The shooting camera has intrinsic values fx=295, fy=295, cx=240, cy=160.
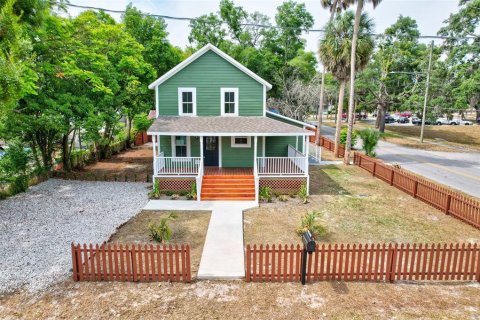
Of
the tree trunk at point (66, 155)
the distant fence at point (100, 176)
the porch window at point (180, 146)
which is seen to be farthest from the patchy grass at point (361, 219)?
the tree trunk at point (66, 155)

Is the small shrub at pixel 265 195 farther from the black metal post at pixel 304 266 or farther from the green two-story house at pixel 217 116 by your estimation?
the black metal post at pixel 304 266

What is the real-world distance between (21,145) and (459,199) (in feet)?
72.2

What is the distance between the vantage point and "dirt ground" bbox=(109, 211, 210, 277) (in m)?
9.44

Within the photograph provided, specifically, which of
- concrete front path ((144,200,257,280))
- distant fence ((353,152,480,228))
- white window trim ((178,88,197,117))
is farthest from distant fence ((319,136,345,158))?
concrete front path ((144,200,257,280))

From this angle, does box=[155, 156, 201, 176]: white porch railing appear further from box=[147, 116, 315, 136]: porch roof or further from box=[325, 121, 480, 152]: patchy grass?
box=[325, 121, 480, 152]: patchy grass

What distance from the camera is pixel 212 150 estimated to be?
17.6m

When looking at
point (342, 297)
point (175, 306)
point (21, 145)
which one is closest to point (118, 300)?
point (175, 306)

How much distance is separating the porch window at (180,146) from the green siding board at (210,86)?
1.61 m

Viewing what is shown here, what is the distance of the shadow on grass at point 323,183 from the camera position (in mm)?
15657

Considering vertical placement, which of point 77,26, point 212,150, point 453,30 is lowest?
point 212,150

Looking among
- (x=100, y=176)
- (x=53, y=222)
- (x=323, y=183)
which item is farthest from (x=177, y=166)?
(x=323, y=183)

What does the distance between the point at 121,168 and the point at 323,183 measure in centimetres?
1399

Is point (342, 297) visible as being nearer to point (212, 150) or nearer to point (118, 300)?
point (118, 300)

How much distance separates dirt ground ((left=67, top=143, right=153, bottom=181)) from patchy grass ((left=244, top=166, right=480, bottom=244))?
9.40m
